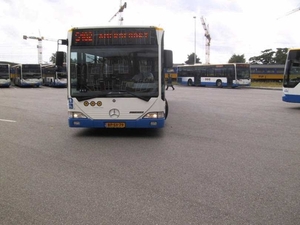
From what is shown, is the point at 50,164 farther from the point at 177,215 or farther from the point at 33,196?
the point at 177,215

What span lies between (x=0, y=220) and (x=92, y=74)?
532 cm

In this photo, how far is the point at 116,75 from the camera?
8578 mm

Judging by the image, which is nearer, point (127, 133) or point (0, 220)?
point (0, 220)

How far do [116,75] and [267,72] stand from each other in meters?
50.1

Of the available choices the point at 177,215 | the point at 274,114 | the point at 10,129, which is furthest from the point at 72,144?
the point at 274,114

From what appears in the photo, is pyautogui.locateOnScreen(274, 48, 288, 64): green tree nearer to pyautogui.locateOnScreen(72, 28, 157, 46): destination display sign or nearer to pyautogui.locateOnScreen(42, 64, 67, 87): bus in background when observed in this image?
pyautogui.locateOnScreen(42, 64, 67, 87): bus in background

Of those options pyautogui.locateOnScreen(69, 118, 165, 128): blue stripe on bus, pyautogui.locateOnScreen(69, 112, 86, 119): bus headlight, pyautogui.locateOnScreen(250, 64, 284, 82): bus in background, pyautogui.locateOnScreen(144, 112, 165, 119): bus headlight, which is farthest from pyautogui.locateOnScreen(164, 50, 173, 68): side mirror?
pyautogui.locateOnScreen(250, 64, 284, 82): bus in background

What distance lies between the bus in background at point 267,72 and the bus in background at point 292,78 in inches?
1561

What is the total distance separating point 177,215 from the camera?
3.92m

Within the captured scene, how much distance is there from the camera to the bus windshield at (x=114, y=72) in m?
8.51

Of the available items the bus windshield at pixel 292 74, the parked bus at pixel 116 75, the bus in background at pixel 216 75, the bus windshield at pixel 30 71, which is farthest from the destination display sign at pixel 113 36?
the bus windshield at pixel 30 71

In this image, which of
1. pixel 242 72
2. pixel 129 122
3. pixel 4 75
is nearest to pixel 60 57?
pixel 129 122

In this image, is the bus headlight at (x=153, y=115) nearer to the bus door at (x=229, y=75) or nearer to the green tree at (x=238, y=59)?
the bus door at (x=229, y=75)

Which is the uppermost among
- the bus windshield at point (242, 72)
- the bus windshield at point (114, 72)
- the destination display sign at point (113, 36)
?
the bus windshield at point (242, 72)
